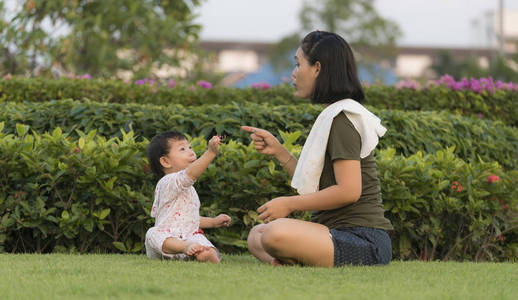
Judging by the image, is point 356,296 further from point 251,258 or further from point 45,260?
point 45,260

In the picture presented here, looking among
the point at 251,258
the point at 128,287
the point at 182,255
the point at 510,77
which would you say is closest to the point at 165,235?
the point at 182,255

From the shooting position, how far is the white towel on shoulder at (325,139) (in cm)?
359

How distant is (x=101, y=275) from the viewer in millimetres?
3188

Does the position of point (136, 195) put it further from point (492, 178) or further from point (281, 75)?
point (281, 75)

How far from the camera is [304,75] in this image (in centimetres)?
372

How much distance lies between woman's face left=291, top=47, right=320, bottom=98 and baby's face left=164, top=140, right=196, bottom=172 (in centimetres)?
85

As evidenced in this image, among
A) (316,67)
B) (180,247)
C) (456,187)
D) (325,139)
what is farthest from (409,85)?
(180,247)

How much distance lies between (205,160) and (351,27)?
38694 millimetres

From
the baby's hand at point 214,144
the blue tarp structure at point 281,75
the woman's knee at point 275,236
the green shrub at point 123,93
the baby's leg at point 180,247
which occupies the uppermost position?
the baby's hand at point 214,144

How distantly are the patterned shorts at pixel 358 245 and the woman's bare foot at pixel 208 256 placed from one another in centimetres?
68

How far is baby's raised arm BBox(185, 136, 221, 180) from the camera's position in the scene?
3764mm

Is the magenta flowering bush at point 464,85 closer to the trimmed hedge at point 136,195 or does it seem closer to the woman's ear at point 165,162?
the trimmed hedge at point 136,195

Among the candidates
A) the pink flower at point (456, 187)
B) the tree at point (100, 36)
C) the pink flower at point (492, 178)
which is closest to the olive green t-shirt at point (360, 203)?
the pink flower at point (456, 187)

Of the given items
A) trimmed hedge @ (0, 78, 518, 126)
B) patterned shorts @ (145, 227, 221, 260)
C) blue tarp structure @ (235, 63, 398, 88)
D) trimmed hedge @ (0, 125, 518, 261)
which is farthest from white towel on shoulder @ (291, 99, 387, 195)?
blue tarp structure @ (235, 63, 398, 88)
